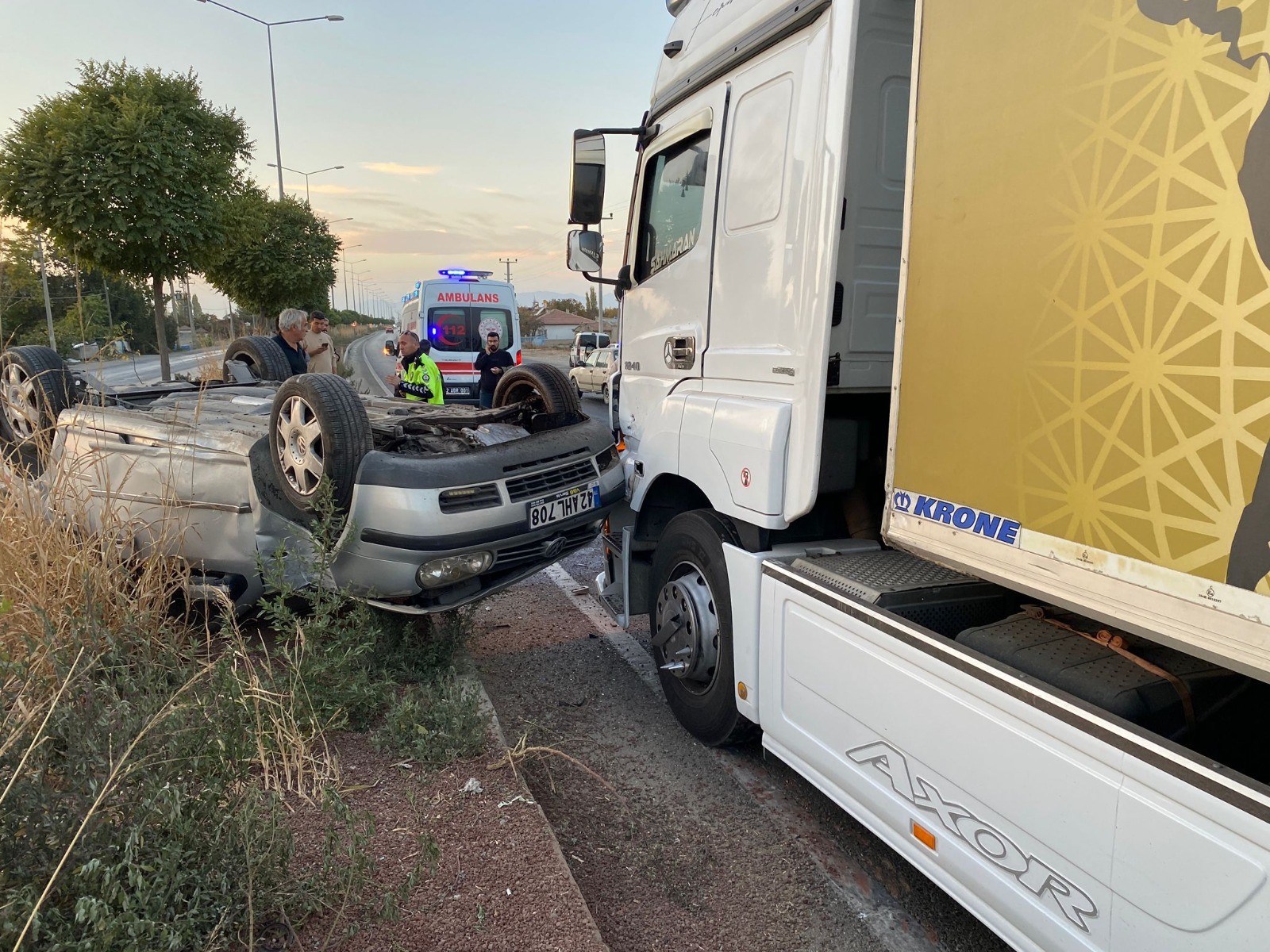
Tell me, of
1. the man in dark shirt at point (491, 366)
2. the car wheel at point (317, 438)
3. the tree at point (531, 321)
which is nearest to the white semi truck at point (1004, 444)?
the car wheel at point (317, 438)

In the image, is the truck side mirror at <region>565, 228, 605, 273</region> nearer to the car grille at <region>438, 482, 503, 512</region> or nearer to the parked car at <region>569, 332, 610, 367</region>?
the car grille at <region>438, 482, 503, 512</region>

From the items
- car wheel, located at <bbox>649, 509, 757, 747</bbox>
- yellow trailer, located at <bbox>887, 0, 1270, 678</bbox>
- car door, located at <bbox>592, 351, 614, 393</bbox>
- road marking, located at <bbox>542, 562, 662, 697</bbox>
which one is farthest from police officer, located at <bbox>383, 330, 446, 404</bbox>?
car door, located at <bbox>592, 351, 614, 393</bbox>

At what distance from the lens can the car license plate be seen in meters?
3.94

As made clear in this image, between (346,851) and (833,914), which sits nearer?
(346,851)

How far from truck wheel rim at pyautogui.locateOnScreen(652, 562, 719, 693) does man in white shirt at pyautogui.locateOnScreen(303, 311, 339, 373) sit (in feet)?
20.5

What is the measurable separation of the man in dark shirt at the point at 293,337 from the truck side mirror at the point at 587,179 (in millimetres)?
3793

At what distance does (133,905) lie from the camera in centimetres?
160

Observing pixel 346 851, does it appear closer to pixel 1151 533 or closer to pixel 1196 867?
pixel 1196 867

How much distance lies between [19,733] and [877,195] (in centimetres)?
307

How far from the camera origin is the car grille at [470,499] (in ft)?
11.8

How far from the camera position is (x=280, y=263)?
22016 mm

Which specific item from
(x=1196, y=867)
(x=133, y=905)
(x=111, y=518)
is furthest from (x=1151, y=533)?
(x=111, y=518)

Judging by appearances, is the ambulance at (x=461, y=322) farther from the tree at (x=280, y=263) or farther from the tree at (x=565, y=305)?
the tree at (x=565, y=305)

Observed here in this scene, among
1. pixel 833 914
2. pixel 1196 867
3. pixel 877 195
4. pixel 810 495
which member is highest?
pixel 877 195
